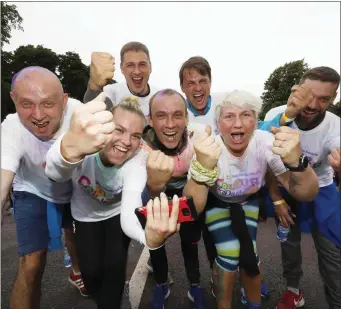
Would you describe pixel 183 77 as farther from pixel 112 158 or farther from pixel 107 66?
pixel 112 158

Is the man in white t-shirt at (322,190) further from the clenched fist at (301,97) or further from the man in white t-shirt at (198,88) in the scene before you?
the man in white t-shirt at (198,88)

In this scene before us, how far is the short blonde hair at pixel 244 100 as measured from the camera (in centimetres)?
185

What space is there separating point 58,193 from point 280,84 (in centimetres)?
189

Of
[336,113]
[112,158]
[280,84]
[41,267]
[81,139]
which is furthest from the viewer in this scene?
[280,84]

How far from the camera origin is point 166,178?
156cm

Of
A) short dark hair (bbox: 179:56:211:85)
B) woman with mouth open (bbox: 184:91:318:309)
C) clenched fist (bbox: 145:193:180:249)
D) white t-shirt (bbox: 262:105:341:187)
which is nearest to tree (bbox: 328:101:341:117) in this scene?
white t-shirt (bbox: 262:105:341:187)

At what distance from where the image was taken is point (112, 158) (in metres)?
1.79

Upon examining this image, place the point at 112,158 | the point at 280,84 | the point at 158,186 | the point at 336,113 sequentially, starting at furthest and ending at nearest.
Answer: the point at 280,84, the point at 336,113, the point at 112,158, the point at 158,186

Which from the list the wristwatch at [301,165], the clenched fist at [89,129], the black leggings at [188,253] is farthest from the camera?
the black leggings at [188,253]

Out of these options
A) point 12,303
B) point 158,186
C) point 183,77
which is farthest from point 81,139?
point 183,77

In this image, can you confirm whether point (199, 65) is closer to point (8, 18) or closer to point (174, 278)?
point (8, 18)

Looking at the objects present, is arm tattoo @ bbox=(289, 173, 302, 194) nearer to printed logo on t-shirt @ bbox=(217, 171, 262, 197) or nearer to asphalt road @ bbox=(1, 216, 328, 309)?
printed logo on t-shirt @ bbox=(217, 171, 262, 197)

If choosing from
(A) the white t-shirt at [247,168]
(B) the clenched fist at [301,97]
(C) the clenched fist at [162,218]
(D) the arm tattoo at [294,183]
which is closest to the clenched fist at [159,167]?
(C) the clenched fist at [162,218]

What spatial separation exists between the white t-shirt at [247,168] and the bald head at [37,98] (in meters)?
1.09
